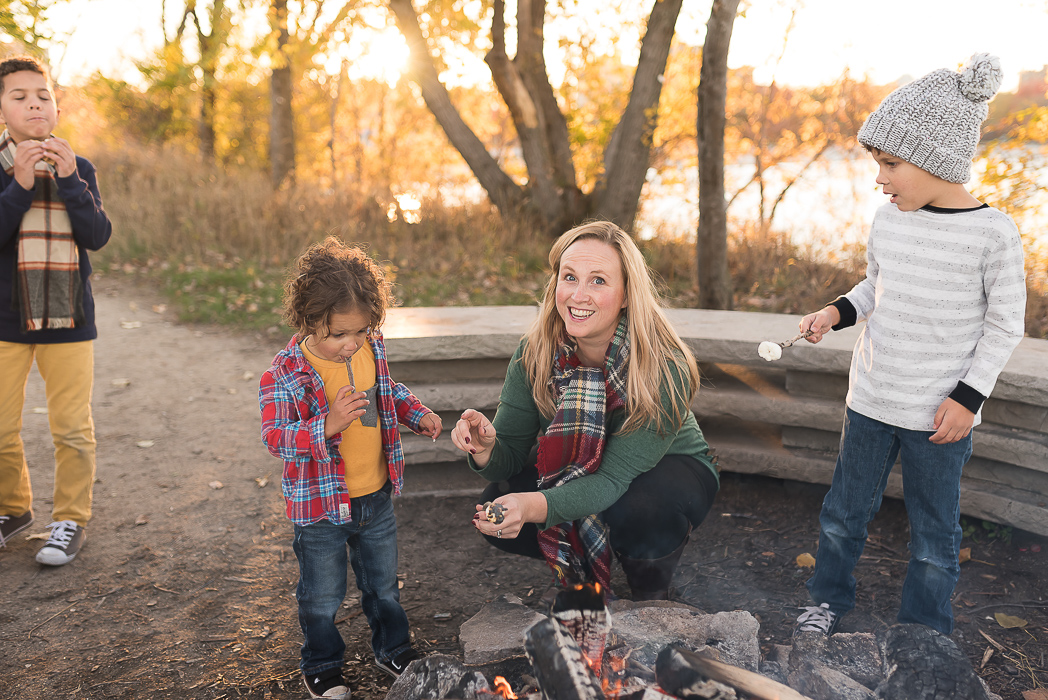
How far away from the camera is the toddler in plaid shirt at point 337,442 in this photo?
6.95 feet

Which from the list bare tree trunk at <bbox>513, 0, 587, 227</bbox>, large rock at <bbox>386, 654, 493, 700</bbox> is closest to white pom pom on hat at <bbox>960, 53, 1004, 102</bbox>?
large rock at <bbox>386, 654, 493, 700</bbox>

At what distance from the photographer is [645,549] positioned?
259 cm

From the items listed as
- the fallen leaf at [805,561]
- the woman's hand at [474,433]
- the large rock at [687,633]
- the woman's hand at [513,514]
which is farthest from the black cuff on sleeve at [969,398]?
the woman's hand at [474,433]

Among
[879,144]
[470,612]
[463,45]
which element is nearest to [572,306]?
Answer: [879,144]

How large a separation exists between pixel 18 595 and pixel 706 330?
3248 millimetres

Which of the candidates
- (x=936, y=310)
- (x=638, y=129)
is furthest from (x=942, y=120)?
(x=638, y=129)

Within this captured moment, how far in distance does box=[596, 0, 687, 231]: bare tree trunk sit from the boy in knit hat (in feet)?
18.7

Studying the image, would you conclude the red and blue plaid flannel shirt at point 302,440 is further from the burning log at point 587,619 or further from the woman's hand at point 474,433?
the burning log at point 587,619

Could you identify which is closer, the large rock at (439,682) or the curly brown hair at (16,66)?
the large rock at (439,682)

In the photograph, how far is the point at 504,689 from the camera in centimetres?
207

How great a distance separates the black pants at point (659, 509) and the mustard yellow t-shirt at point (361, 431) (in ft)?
1.79

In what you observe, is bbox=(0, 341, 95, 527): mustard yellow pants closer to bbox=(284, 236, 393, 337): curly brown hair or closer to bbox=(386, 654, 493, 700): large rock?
bbox=(284, 236, 393, 337): curly brown hair

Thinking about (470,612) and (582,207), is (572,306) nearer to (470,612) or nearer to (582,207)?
(470,612)

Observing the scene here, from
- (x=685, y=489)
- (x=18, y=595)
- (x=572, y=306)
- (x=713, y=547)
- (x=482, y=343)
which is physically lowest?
(x=18, y=595)
